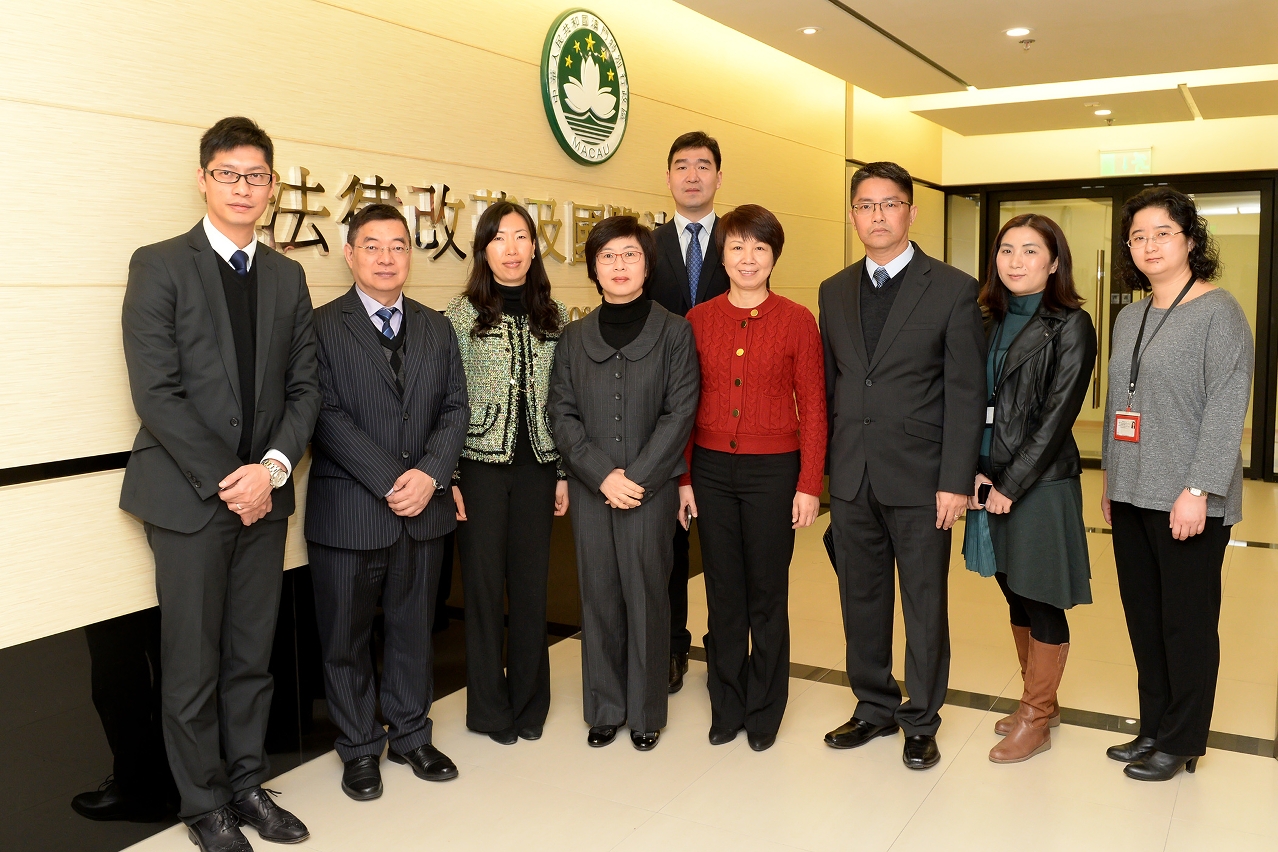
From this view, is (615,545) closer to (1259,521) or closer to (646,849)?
(646,849)

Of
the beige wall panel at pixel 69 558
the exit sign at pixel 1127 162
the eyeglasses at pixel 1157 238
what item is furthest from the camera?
the exit sign at pixel 1127 162

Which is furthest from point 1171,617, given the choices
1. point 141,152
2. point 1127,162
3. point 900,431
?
point 1127,162

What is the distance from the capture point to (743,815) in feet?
10.4

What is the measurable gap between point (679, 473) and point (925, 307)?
39.5 inches

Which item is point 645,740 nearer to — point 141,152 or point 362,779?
point 362,779

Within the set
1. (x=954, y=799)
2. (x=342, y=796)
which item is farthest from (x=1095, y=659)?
(x=342, y=796)

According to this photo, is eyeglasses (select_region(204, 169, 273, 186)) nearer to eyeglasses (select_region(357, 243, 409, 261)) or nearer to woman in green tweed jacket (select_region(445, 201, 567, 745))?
eyeglasses (select_region(357, 243, 409, 261))

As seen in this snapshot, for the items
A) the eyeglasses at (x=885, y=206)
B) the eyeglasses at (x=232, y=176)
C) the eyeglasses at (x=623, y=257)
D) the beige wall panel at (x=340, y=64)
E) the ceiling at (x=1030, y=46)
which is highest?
the ceiling at (x=1030, y=46)

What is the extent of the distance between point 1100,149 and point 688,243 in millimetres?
6322

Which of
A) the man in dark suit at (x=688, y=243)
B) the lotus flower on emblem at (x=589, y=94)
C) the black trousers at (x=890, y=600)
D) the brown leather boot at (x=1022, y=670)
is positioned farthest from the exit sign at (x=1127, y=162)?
the black trousers at (x=890, y=600)

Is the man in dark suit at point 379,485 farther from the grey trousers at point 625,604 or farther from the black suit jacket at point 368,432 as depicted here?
the grey trousers at point 625,604

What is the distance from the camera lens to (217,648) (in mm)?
3000

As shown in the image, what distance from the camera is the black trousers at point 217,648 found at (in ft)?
9.52

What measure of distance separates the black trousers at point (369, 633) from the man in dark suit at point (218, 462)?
26cm
